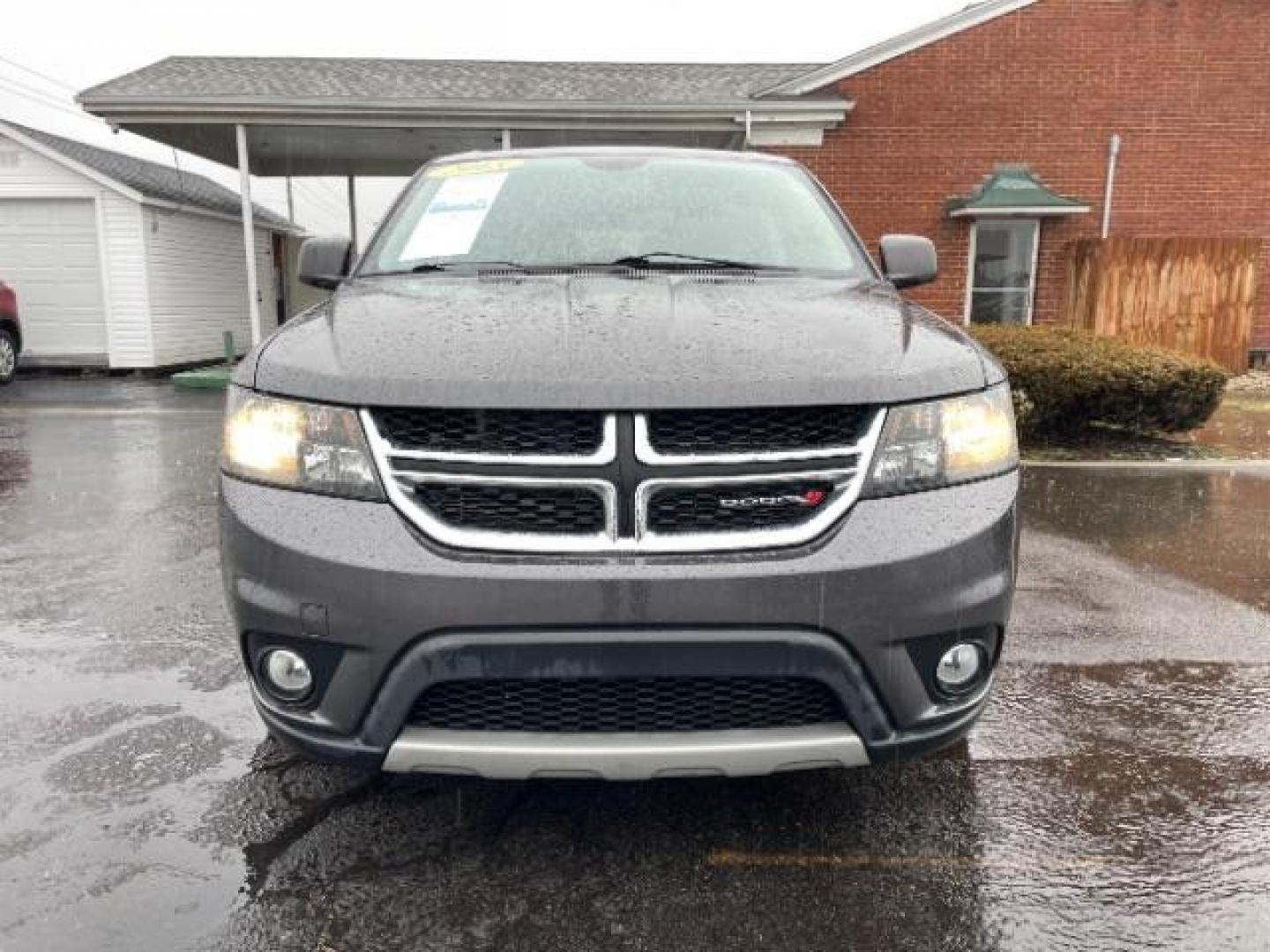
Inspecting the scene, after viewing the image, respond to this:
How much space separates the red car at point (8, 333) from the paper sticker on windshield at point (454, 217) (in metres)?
12.2

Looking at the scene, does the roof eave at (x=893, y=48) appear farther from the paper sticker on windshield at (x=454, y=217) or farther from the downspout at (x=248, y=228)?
the paper sticker on windshield at (x=454, y=217)

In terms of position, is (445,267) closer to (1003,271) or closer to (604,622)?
(604,622)

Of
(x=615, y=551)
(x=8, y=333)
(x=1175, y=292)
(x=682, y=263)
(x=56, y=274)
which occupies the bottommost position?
(x=8, y=333)

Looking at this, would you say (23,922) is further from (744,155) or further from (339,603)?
(744,155)

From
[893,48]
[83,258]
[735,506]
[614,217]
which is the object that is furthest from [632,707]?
[83,258]

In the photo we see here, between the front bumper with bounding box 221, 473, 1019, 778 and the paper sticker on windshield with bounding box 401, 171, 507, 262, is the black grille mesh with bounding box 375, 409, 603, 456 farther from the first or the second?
the paper sticker on windshield with bounding box 401, 171, 507, 262

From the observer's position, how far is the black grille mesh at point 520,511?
1886mm

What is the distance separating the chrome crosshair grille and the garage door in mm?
15071

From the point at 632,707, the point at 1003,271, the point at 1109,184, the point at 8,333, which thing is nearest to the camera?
the point at 632,707

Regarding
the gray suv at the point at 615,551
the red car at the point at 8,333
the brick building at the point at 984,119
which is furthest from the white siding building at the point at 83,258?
the gray suv at the point at 615,551

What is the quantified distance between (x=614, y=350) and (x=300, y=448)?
704 mm

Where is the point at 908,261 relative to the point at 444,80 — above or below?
below

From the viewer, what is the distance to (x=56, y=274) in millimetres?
14516

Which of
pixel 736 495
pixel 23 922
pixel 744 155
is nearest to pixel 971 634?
pixel 736 495
